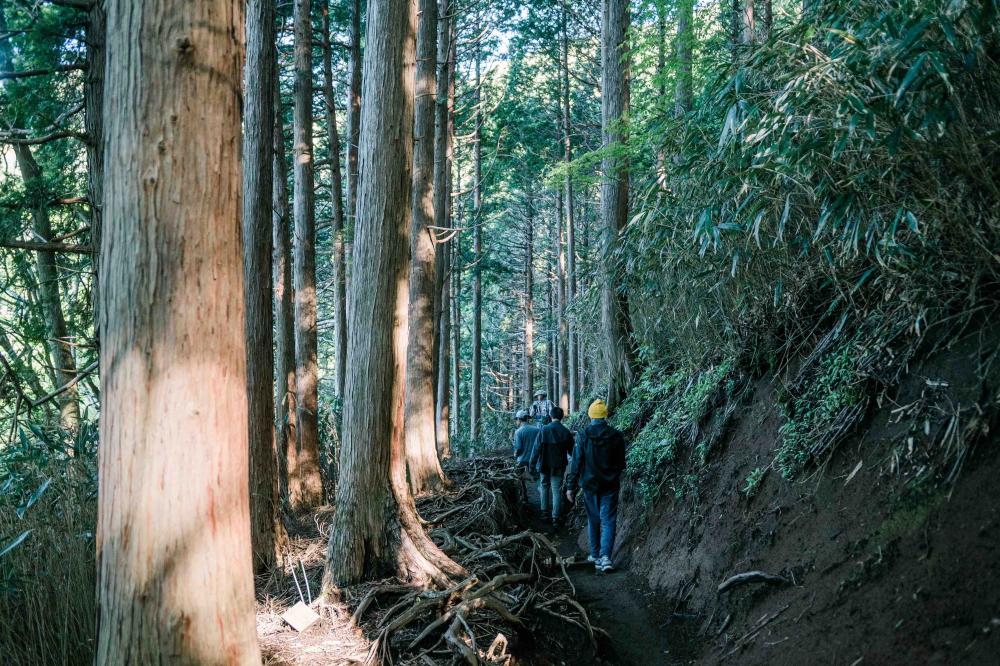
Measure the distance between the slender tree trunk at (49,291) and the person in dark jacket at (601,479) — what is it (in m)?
6.02

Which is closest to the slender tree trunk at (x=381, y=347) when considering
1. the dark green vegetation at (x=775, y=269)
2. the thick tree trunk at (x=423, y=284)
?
the dark green vegetation at (x=775, y=269)

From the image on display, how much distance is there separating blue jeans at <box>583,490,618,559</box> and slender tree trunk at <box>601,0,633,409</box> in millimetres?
3682

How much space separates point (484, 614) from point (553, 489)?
6366 mm

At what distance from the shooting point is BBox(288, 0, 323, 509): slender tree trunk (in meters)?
10.7

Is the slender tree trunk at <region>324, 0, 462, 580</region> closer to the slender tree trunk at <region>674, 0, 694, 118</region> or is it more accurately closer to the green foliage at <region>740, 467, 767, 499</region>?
the green foliage at <region>740, 467, 767, 499</region>

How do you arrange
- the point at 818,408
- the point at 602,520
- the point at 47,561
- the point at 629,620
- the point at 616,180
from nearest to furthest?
the point at 47,561 < the point at 818,408 < the point at 629,620 < the point at 602,520 < the point at 616,180

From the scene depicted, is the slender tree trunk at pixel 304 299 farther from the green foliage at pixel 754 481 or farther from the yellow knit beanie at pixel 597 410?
the green foliage at pixel 754 481

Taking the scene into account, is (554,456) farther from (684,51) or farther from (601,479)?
(684,51)

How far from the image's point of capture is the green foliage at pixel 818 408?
582cm

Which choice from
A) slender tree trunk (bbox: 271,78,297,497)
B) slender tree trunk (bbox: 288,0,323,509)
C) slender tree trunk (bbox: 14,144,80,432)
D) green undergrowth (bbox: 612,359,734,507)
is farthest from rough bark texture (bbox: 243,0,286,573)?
green undergrowth (bbox: 612,359,734,507)

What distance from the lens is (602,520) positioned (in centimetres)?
910

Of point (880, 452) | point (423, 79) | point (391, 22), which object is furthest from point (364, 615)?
point (423, 79)

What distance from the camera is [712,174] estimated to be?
6.83 meters

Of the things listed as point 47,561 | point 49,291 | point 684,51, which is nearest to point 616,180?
point 684,51
